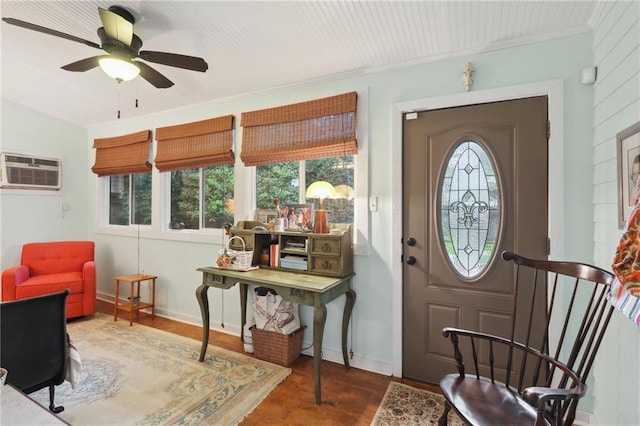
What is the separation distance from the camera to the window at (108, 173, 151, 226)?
416 centimetres

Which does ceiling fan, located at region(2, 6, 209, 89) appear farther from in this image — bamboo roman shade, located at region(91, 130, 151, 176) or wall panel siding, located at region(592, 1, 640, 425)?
wall panel siding, located at region(592, 1, 640, 425)

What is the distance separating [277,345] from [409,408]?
45.5 inches

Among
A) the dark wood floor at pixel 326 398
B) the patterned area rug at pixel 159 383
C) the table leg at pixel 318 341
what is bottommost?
the dark wood floor at pixel 326 398

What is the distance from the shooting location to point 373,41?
2227 mm

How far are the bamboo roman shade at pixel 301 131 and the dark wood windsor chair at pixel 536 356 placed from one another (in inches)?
62.0

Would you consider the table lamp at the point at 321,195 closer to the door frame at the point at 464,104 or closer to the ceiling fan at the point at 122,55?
the door frame at the point at 464,104

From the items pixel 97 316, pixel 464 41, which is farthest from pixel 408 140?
pixel 97 316

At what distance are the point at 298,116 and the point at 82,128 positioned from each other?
3.79m

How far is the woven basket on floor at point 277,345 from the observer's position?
8.68ft

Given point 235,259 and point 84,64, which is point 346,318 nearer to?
point 235,259

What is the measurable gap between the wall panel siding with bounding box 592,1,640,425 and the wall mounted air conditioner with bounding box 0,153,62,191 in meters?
5.91

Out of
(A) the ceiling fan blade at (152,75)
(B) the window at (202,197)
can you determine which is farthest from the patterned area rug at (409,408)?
(A) the ceiling fan blade at (152,75)

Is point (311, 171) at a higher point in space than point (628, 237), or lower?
higher

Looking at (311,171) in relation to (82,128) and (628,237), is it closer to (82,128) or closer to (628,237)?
(628,237)
